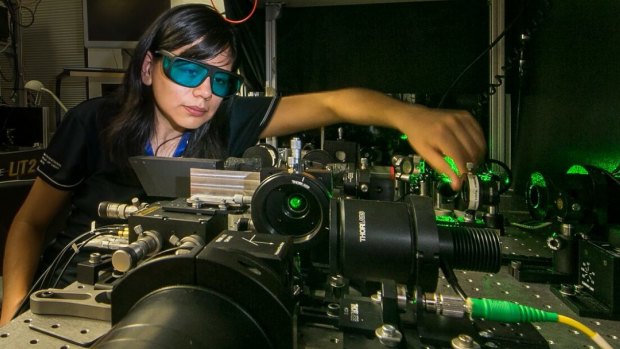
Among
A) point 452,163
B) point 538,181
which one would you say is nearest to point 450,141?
point 452,163

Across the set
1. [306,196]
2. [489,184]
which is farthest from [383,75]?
[306,196]

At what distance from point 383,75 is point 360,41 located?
0.21 metres

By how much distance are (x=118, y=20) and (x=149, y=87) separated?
1.50 metres

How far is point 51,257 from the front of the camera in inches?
48.1

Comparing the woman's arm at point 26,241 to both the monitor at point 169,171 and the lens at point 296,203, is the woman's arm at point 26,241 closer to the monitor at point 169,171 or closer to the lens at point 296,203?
the monitor at point 169,171

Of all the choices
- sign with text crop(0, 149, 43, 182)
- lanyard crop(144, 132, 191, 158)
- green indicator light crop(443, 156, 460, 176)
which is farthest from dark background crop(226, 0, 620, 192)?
sign with text crop(0, 149, 43, 182)

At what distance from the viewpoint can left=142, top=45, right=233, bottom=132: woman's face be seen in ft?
3.66

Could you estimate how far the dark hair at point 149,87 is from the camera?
1.13 metres

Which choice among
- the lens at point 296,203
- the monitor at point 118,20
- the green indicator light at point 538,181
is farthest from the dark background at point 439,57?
the lens at point 296,203

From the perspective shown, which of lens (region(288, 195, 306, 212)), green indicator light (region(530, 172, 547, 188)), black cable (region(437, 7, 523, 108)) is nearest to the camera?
lens (region(288, 195, 306, 212))

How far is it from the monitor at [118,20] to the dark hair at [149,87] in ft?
4.30

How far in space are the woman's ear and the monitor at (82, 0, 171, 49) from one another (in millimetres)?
1362

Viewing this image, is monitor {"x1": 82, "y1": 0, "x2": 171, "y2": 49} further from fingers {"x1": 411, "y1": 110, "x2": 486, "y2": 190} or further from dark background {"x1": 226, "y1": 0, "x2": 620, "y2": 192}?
fingers {"x1": 411, "y1": 110, "x2": 486, "y2": 190}

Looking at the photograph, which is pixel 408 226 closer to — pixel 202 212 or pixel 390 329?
pixel 390 329
